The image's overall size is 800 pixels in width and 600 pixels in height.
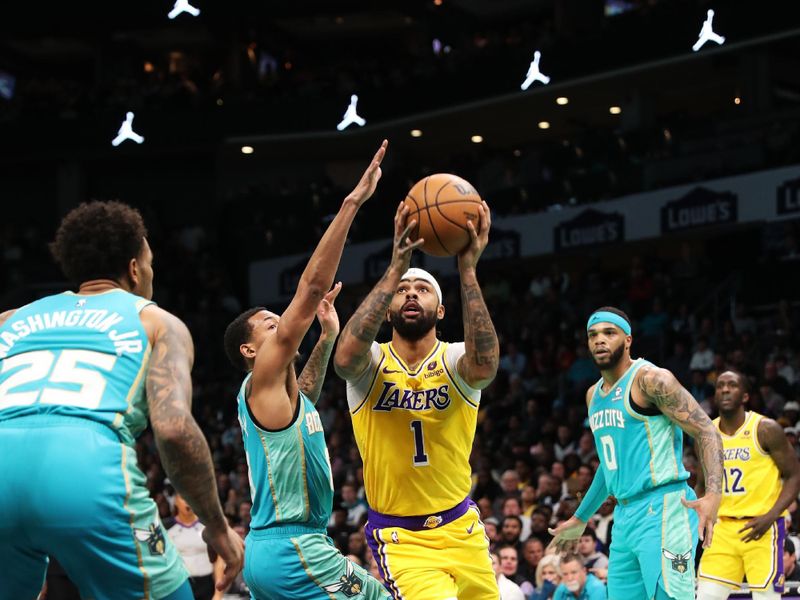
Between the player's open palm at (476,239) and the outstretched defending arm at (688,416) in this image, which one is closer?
the player's open palm at (476,239)

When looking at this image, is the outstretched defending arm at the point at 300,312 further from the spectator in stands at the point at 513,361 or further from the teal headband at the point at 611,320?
the spectator in stands at the point at 513,361

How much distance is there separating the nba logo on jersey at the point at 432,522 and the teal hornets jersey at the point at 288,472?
83 centimetres

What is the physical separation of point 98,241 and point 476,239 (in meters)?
2.48

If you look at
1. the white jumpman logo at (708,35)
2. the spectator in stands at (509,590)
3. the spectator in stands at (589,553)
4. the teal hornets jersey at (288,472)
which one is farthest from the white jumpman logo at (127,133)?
the teal hornets jersey at (288,472)

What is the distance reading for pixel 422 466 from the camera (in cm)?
645

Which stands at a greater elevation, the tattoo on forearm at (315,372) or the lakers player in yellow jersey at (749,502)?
the tattoo on forearm at (315,372)

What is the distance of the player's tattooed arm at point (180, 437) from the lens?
4.05 meters

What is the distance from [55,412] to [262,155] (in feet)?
95.0

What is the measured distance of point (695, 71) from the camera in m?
25.2

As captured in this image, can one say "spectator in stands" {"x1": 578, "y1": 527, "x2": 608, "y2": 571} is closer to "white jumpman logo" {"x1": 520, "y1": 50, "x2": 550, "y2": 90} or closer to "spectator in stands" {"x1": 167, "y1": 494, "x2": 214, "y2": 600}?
"spectator in stands" {"x1": 167, "y1": 494, "x2": 214, "y2": 600}

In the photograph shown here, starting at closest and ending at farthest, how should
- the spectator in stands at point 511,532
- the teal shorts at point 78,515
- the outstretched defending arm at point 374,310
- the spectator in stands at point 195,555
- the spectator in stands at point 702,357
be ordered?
the teal shorts at point 78,515 < the outstretched defending arm at point 374,310 < the spectator in stands at point 511,532 < the spectator in stands at point 195,555 < the spectator in stands at point 702,357

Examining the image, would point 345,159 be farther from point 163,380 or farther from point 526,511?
point 163,380

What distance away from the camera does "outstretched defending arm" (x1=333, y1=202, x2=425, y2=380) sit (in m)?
6.20

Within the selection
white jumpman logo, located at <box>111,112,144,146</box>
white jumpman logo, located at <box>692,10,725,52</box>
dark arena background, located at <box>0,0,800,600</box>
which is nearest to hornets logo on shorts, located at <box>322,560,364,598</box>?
dark arena background, located at <box>0,0,800,600</box>
